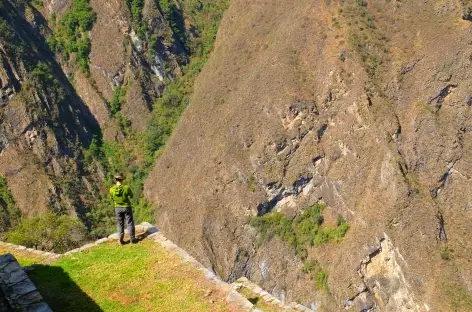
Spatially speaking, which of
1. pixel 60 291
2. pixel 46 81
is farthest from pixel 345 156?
pixel 46 81

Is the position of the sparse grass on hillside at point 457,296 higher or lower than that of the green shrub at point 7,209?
lower

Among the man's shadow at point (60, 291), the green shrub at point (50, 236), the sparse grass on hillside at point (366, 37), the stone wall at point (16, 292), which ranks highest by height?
the stone wall at point (16, 292)

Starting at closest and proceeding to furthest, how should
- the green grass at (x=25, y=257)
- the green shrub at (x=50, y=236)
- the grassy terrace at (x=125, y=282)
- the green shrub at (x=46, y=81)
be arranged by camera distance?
1. the grassy terrace at (x=125, y=282)
2. the green grass at (x=25, y=257)
3. the green shrub at (x=50, y=236)
4. the green shrub at (x=46, y=81)

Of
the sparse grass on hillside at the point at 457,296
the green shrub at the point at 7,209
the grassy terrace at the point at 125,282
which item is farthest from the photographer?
the green shrub at the point at 7,209

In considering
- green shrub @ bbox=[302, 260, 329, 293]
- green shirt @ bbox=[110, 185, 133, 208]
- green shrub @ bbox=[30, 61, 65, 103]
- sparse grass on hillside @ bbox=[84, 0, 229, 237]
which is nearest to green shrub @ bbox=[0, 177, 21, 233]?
sparse grass on hillside @ bbox=[84, 0, 229, 237]

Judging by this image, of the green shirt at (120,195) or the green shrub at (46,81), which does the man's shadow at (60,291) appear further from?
the green shrub at (46,81)

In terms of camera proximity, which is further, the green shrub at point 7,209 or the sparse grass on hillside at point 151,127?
the sparse grass on hillside at point 151,127

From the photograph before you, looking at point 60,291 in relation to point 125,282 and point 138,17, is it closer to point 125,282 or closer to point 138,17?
point 125,282

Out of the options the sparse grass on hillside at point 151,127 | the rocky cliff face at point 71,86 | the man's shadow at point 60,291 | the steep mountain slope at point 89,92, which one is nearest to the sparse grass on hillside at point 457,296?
the sparse grass on hillside at point 151,127

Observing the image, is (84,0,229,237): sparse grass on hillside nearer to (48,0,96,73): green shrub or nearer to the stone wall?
(48,0,96,73): green shrub
